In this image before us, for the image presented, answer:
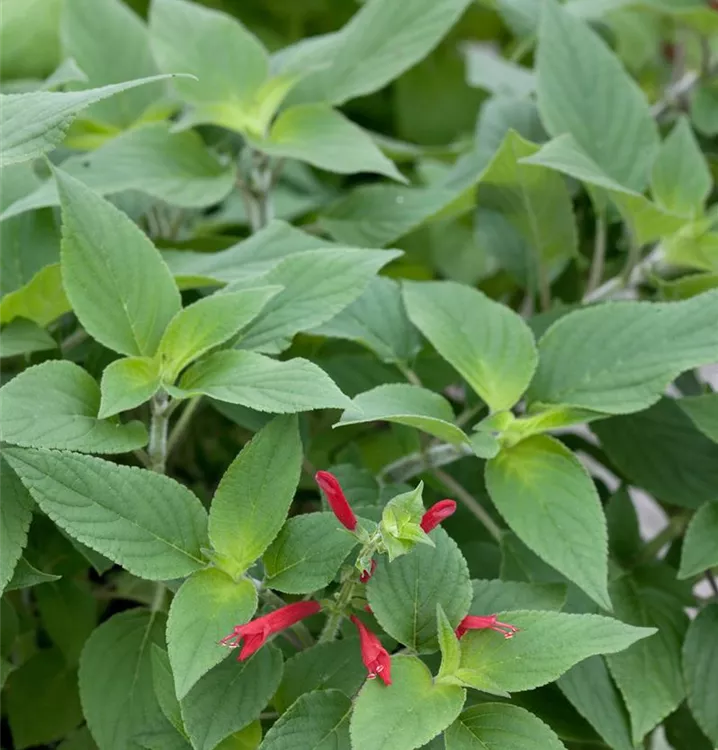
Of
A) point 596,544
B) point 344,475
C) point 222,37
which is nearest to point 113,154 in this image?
point 222,37

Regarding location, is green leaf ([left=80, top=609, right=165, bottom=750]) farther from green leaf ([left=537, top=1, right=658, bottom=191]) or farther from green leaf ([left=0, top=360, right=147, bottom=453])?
green leaf ([left=537, top=1, right=658, bottom=191])

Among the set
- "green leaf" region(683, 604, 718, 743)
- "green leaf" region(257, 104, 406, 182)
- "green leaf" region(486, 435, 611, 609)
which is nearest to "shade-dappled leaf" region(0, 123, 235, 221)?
→ "green leaf" region(257, 104, 406, 182)

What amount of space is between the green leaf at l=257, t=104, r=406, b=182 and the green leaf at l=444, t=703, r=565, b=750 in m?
0.31

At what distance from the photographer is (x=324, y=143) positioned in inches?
22.4

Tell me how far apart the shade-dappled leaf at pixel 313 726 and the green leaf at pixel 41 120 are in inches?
9.6

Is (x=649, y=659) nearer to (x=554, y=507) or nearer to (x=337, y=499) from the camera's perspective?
(x=554, y=507)

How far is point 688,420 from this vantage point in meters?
0.55

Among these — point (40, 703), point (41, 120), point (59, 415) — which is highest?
point (41, 120)

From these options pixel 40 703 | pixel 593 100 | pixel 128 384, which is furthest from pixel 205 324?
pixel 593 100

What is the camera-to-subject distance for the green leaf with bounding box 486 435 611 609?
40 centimetres

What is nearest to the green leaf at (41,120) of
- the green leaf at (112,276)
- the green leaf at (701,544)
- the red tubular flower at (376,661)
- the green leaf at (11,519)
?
the green leaf at (112,276)

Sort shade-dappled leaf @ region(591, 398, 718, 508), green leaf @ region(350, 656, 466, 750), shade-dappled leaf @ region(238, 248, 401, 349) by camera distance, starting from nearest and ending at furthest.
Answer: green leaf @ region(350, 656, 466, 750), shade-dappled leaf @ region(238, 248, 401, 349), shade-dappled leaf @ region(591, 398, 718, 508)

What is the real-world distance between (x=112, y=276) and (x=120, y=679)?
0.65 feet

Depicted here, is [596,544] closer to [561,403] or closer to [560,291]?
[561,403]
